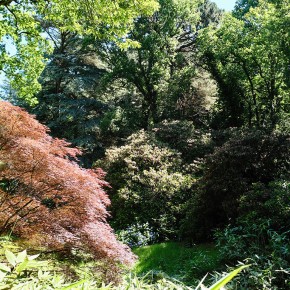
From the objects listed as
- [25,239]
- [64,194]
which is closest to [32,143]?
[64,194]

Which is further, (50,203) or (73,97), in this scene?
(73,97)

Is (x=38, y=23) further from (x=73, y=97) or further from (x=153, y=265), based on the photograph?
(x=73, y=97)

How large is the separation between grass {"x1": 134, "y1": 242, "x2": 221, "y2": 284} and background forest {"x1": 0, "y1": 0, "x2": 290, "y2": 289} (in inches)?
1.8

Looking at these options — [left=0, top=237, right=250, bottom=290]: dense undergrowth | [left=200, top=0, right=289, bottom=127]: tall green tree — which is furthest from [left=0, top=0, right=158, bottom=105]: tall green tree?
[left=200, top=0, right=289, bottom=127]: tall green tree

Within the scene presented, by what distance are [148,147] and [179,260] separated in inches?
216

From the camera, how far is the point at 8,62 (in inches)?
323

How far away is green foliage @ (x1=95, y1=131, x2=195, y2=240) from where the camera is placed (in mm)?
9742

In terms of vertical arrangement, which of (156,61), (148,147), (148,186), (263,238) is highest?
(156,61)

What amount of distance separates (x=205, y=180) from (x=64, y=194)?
4382 millimetres

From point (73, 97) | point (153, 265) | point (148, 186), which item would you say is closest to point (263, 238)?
point (153, 265)

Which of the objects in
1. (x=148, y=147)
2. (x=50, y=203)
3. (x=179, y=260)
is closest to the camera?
(x=50, y=203)

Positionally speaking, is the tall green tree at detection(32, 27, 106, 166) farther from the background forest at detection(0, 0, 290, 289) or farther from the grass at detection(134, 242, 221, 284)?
the grass at detection(134, 242, 221, 284)

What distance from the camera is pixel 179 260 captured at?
23.6 ft

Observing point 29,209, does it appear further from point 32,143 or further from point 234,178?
point 234,178
